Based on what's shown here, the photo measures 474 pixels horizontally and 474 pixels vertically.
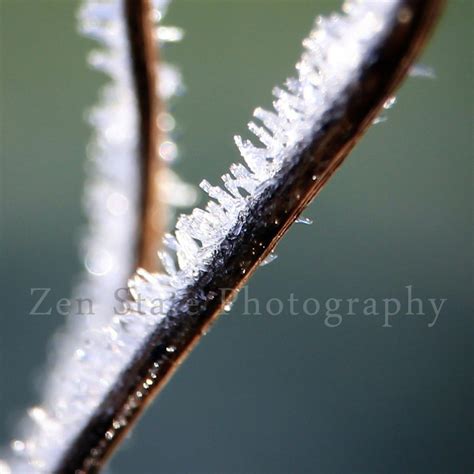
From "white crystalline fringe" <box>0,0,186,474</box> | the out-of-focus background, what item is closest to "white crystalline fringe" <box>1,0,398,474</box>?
"white crystalline fringe" <box>0,0,186,474</box>

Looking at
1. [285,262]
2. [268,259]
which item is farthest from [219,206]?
[285,262]

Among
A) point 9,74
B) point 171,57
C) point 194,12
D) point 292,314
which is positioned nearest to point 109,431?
point 292,314

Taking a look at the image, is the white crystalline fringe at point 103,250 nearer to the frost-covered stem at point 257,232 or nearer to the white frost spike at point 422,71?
the frost-covered stem at point 257,232

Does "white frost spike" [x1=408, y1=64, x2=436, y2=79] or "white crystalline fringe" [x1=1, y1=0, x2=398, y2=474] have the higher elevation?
"white frost spike" [x1=408, y1=64, x2=436, y2=79]

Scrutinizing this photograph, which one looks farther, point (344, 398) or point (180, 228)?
point (344, 398)

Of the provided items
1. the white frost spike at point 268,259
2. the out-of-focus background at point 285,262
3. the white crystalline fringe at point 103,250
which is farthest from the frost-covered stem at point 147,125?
the out-of-focus background at point 285,262

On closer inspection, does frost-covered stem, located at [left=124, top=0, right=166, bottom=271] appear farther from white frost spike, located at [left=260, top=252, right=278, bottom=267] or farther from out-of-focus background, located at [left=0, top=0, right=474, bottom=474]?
out-of-focus background, located at [left=0, top=0, right=474, bottom=474]

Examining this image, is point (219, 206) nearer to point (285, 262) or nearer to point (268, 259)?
point (268, 259)

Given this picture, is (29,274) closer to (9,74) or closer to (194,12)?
(9,74)
